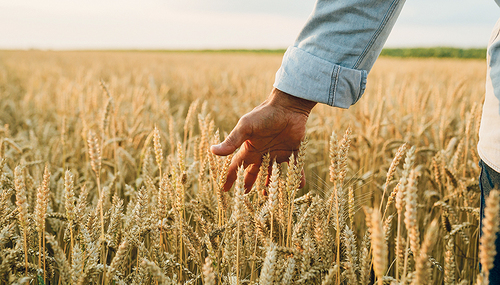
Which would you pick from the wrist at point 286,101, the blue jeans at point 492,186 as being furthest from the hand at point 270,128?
the blue jeans at point 492,186

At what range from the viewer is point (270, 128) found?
112 centimetres

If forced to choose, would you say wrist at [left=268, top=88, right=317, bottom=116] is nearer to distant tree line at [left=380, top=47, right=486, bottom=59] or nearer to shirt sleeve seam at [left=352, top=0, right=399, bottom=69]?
shirt sleeve seam at [left=352, top=0, right=399, bottom=69]

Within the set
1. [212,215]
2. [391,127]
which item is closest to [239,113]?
[391,127]

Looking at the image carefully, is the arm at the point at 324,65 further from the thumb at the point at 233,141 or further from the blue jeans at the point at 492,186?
the blue jeans at the point at 492,186

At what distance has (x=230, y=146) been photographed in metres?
1.05

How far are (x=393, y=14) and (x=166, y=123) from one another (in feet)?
6.42

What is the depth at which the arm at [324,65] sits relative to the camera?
1.02 metres

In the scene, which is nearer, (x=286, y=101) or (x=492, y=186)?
(x=492, y=186)

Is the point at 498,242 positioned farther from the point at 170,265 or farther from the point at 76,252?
the point at 76,252

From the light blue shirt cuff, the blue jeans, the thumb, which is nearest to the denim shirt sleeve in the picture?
the light blue shirt cuff

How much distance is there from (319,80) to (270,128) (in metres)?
0.21

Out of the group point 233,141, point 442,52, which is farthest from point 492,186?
point 442,52

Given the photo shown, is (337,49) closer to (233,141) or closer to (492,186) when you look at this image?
(233,141)

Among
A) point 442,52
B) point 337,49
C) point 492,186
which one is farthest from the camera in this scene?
point 442,52
